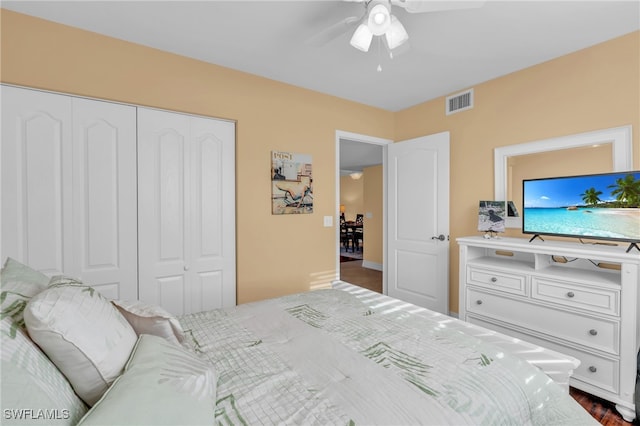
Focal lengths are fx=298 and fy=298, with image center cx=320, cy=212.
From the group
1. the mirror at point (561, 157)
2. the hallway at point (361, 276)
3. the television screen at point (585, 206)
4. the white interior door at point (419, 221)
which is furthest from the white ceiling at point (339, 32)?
the hallway at point (361, 276)

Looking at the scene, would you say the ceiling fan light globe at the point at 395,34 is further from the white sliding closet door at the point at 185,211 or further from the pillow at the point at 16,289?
the pillow at the point at 16,289

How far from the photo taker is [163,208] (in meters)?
2.49

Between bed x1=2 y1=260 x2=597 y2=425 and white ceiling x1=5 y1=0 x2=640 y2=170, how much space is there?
6.03 ft

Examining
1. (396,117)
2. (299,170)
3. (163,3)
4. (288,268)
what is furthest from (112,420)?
(396,117)

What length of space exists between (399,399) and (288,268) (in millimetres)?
2283

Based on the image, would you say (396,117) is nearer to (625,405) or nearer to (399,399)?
(625,405)

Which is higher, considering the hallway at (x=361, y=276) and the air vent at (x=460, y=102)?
the air vent at (x=460, y=102)

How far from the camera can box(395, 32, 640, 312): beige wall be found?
7.35 ft

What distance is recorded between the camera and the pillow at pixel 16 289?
0.81 m

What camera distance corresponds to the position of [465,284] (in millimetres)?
2736

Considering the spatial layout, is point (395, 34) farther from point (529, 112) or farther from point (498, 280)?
point (498, 280)

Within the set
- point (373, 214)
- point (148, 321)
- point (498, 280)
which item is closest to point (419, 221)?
point (498, 280)

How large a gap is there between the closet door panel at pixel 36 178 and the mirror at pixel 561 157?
12.1ft

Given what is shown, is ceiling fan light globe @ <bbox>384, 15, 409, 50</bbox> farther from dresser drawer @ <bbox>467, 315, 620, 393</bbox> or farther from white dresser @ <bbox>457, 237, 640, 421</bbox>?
dresser drawer @ <bbox>467, 315, 620, 393</bbox>
